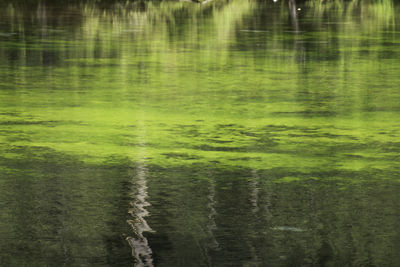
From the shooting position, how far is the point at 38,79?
1362 centimetres

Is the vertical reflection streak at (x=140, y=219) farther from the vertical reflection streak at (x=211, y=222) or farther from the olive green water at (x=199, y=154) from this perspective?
the vertical reflection streak at (x=211, y=222)

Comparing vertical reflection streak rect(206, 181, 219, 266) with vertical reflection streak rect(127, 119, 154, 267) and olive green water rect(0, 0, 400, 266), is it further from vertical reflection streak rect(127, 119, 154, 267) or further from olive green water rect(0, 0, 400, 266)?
vertical reflection streak rect(127, 119, 154, 267)

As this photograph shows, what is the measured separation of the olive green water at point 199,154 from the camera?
584cm

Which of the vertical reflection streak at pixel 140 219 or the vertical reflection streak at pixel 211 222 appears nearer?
the vertical reflection streak at pixel 140 219

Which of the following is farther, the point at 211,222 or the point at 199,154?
A: the point at 199,154

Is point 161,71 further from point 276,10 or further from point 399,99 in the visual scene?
point 276,10

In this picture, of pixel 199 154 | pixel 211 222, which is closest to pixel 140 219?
pixel 211 222

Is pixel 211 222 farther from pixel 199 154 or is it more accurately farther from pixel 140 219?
pixel 199 154

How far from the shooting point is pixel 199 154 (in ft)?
28.0

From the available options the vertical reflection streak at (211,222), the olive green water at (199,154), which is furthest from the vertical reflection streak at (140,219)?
the vertical reflection streak at (211,222)

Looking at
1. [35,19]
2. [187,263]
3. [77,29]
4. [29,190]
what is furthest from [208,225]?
[35,19]

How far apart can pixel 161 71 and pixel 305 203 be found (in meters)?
7.94

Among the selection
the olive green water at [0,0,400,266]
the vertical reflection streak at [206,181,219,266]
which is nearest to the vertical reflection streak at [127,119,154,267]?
the olive green water at [0,0,400,266]

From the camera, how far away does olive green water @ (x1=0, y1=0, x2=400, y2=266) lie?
19.2 feet
